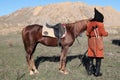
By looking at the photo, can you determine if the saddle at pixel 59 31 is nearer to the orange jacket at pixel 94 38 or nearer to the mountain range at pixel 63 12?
the orange jacket at pixel 94 38

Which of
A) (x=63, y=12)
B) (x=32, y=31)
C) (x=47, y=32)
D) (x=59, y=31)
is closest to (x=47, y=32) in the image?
(x=47, y=32)

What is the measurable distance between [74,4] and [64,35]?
9352cm

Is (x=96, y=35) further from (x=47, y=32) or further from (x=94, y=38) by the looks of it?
(x=47, y=32)

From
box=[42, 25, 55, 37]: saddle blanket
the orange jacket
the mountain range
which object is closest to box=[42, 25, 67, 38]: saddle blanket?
box=[42, 25, 55, 37]: saddle blanket

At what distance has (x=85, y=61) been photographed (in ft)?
42.5

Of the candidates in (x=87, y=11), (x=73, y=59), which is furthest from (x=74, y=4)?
(x=73, y=59)

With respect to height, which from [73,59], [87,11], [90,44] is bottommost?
[87,11]

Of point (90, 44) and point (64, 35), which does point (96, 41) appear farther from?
point (64, 35)

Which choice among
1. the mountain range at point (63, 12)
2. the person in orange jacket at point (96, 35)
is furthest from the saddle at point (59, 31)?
the mountain range at point (63, 12)

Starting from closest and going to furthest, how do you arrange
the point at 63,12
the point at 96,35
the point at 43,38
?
the point at 96,35, the point at 43,38, the point at 63,12

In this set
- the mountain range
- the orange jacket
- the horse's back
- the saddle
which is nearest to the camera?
the orange jacket

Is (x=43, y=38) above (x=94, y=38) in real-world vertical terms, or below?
below

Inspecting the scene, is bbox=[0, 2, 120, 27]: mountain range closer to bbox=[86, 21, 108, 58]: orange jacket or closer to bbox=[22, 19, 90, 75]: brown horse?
bbox=[22, 19, 90, 75]: brown horse

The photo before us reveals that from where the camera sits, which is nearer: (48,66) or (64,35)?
(64,35)
